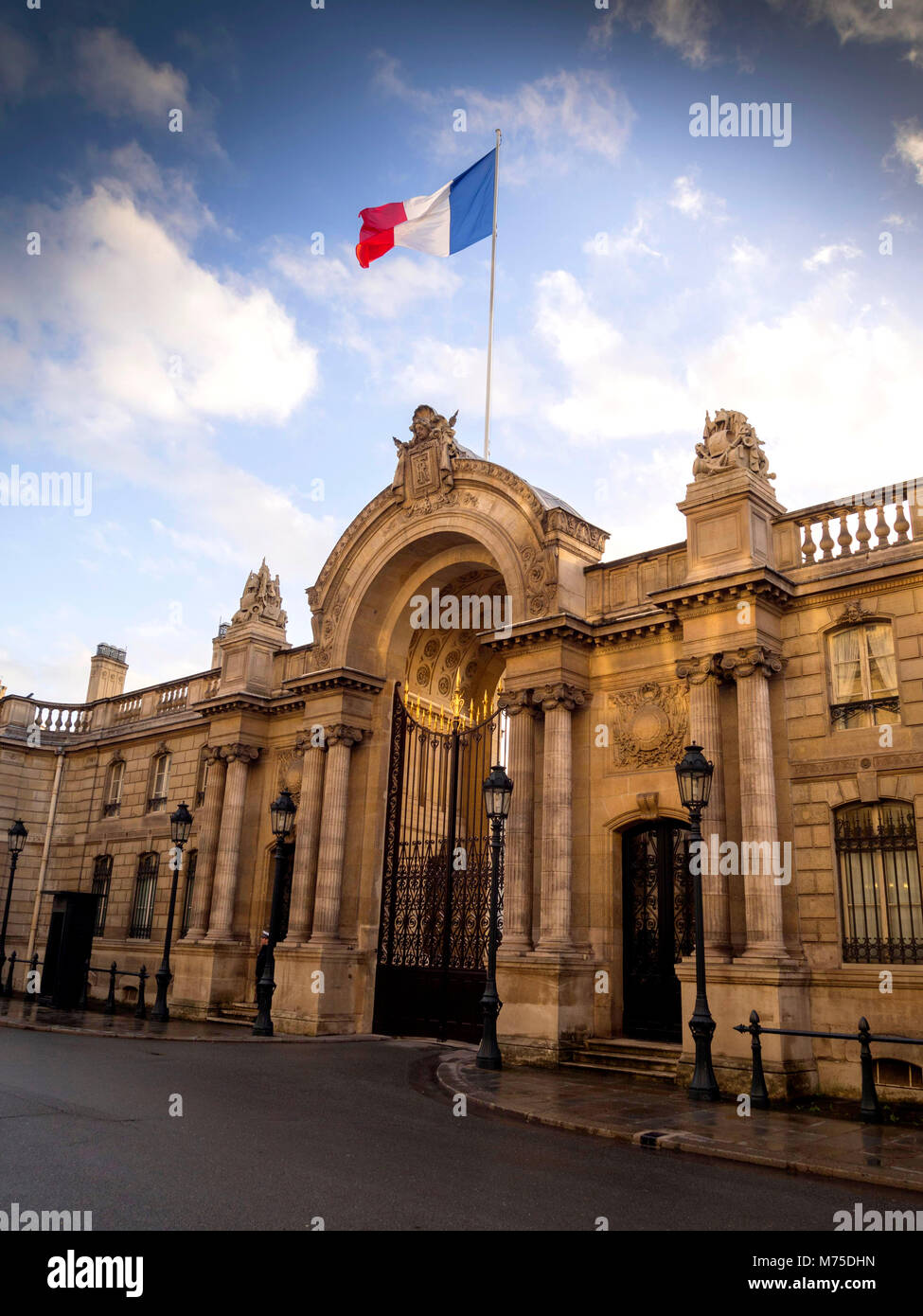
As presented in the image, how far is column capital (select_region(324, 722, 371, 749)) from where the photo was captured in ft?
75.1

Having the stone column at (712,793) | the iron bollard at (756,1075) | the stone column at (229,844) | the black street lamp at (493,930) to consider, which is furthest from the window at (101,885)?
the iron bollard at (756,1075)

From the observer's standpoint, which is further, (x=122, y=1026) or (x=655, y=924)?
(x=122, y=1026)

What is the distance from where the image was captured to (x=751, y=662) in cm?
1552

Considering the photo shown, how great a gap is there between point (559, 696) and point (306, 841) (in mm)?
7922

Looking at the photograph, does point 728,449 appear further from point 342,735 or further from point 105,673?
point 105,673

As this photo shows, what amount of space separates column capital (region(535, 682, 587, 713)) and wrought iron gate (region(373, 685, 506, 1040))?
1952 mm

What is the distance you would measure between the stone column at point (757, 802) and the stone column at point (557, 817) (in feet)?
11.8

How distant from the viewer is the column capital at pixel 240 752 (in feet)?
83.4

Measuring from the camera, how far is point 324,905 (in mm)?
21875

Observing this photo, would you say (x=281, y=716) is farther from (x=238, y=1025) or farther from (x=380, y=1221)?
(x=380, y=1221)

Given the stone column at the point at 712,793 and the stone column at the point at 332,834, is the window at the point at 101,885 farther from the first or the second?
the stone column at the point at 712,793

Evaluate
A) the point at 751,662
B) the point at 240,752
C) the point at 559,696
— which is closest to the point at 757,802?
the point at 751,662
